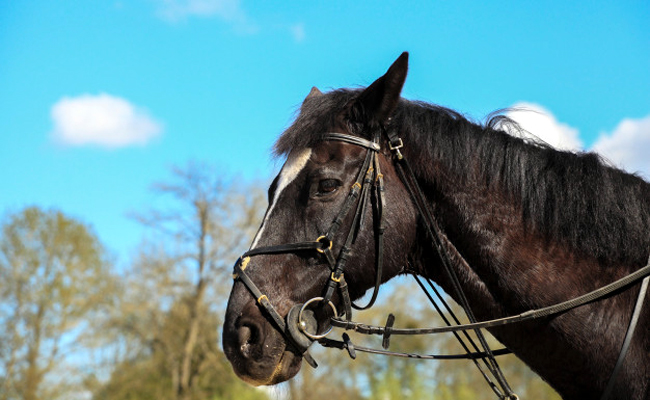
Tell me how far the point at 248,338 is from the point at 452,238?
1.31m

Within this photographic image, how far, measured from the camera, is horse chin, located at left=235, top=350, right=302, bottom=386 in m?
3.22

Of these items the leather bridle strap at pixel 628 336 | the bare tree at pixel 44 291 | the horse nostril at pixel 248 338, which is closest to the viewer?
the leather bridle strap at pixel 628 336

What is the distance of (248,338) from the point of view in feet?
10.6

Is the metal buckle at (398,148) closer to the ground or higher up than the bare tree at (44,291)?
closer to the ground

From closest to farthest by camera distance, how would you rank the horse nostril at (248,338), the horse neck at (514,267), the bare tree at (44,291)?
the horse neck at (514,267)
the horse nostril at (248,338)
the bare tree at (44,291)

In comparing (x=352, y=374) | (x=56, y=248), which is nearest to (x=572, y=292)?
(x=352, y=374)

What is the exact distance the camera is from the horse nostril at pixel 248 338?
127 inches

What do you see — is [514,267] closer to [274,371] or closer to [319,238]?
[319,238]

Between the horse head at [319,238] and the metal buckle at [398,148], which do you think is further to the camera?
the metal buckle at [398,148]

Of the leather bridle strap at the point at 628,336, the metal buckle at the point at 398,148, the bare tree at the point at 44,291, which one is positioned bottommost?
the leather bridle strap at the point at 628,336

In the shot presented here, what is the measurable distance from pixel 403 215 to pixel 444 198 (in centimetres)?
26

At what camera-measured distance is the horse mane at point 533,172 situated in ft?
10.6

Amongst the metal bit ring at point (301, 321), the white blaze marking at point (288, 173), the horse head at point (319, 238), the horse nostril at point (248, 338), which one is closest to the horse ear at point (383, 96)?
the horse head at point (319, 238)

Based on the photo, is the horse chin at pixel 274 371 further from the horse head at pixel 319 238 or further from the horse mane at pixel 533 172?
the horse mane at pixel 533 172
